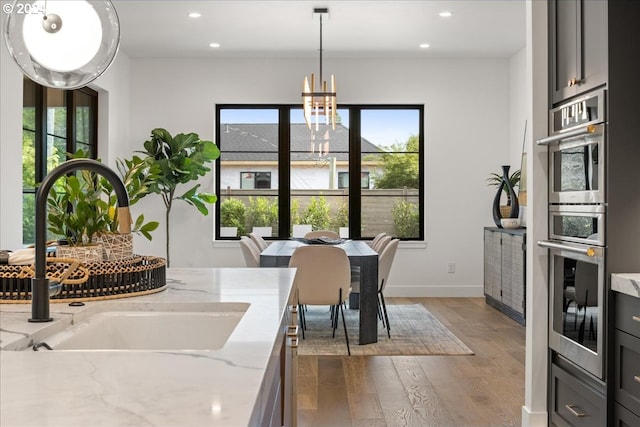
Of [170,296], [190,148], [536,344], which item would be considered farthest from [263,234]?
[170,296]

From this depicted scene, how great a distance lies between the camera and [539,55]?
2.99 meters

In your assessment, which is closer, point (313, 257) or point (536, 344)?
point (536, 344)

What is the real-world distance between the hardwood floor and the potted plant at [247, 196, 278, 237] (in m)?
3.12

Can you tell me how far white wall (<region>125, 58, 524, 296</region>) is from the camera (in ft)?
24.8

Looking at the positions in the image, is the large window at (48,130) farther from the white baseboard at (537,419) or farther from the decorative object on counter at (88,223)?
the white baseboard at (537,419)

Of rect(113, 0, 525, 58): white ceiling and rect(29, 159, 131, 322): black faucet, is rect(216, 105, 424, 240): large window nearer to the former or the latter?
rect(113, 0, 525, 58): white ceiling

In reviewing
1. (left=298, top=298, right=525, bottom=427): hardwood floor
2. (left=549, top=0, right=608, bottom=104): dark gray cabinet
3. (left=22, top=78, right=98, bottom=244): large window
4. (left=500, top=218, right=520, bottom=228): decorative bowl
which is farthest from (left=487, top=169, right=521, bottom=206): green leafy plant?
(left=22, top=78, right=98, bottom=244): large window

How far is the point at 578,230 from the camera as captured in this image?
262 cm

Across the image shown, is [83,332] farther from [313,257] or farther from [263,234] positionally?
[263,234]

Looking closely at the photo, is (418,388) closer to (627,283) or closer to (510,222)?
(627,283)

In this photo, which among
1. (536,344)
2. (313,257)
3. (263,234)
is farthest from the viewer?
(263,234)

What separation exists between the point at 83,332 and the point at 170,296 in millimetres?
322

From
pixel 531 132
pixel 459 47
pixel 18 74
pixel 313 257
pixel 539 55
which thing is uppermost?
pixel 459 47

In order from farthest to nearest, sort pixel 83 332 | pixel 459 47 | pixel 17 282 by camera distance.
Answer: pixel 459 47 → pixel 17 282 → pixel 83 332
